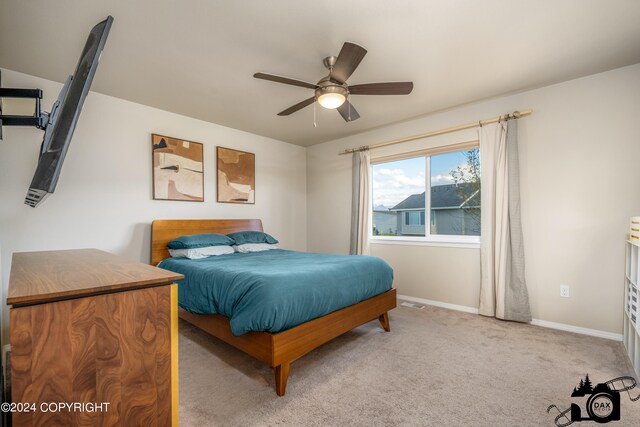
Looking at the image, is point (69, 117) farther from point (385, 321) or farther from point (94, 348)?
point (385, 321)

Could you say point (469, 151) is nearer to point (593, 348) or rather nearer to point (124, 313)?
point (593, 348)

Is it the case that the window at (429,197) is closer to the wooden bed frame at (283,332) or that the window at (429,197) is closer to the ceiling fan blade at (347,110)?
the wooden bed frame at (283,332)

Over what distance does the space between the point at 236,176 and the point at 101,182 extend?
1657 millimetres

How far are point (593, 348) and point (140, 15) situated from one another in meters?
4.38

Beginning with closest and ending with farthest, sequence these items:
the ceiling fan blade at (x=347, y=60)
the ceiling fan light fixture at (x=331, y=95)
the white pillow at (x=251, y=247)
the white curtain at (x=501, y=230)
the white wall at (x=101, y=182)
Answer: the ceiling fan blade at (x=347, y=60), the ceiling fan light fixture at (x=331, y=95), the white wall at (x=101, y=182), the white curtain at (x=501, y=230), the white pillow at (x=251, y=247)

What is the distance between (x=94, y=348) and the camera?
0.88 m

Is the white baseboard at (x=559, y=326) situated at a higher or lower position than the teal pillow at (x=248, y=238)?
lower

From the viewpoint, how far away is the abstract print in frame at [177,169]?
3492mm

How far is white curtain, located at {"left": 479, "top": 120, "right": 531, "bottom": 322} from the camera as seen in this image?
3.07 m

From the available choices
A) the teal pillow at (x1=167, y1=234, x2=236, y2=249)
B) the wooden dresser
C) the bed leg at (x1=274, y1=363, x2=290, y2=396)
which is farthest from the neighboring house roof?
the wooden dresser

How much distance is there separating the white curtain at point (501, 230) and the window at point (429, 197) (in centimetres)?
27

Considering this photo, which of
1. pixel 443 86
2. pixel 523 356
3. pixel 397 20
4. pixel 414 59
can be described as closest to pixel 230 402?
pixel 523 356

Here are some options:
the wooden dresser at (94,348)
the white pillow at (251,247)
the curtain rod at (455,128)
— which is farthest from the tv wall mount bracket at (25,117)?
the curtain rod at (455,128)

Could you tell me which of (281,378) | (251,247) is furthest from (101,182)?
(281,378)
